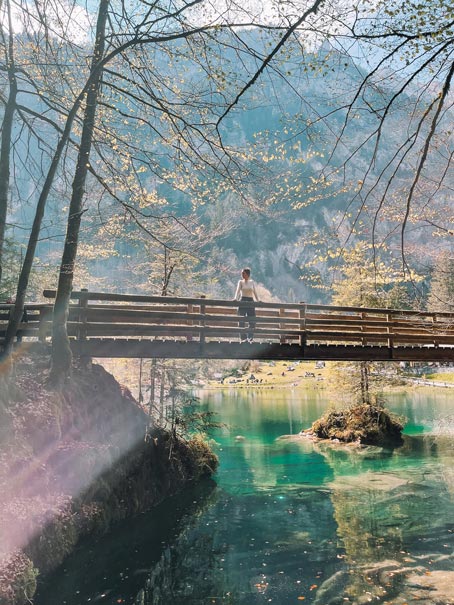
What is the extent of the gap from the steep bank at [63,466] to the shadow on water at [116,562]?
27cm

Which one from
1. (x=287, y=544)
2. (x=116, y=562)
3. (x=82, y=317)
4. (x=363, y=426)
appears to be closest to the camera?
(x=116, y=562)

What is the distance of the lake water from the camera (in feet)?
23.3

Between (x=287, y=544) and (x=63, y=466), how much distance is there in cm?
488

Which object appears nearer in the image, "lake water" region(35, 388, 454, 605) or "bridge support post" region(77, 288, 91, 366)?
"lake water" region(35, 388, 454, 605)

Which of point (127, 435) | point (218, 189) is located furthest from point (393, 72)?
point (127, 435)

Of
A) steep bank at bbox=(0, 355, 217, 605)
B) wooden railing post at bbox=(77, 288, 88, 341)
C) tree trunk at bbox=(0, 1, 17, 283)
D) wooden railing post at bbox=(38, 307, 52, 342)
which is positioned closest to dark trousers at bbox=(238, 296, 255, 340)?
wooden railing post at bbox=(77, 288, 88, 341)

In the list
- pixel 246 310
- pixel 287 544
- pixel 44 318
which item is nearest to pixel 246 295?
Result: pixel 246 310

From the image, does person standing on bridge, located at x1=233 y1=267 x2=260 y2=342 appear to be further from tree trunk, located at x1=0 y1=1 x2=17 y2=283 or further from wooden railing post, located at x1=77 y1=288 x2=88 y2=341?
tree trunk, located at x1=0 y1=1 x2=17 y2=283

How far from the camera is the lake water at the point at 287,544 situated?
7113mm

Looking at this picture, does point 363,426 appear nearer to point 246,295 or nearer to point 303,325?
point 303,325

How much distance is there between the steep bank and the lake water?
58cm

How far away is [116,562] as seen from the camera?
834cm

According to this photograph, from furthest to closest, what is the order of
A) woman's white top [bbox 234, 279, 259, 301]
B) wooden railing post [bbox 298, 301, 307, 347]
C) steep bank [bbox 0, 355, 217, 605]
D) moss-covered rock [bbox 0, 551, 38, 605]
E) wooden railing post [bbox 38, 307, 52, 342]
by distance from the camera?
woman's white top [bbox 234, 279, 259, 301] → wooden railing post [bbox 298, 301, 307, 347] → wooden railing post [bbox 38, 307, 52, 342] → steep bank [bbox 0, 355, 217, 605] → moss-covered rock [bbox 0, 551, 38, 605]

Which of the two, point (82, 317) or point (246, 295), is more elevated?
point (246, 295)
